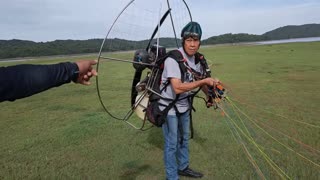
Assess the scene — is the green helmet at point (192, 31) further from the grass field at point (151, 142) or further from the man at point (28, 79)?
the man at point (28, 79)

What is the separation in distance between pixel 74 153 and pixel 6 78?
501 centimetres

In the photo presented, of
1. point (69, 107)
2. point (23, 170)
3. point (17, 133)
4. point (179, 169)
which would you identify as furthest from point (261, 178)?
point (69, 107)

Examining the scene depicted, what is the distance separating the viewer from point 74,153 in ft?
20.9

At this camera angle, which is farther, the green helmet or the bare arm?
the green helmet

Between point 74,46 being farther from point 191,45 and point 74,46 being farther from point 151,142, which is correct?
point 191,45

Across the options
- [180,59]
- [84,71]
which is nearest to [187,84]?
[180,59]

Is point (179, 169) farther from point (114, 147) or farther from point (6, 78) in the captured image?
point (6, 78)

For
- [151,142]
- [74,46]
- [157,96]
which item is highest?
[157,96]

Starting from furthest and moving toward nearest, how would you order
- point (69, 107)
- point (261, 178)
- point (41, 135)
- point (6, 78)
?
point (69, 107) < point (41, 135) < point (261, 178) < point (6, 78)

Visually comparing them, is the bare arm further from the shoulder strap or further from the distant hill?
the distant hill

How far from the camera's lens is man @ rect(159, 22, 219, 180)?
393cm

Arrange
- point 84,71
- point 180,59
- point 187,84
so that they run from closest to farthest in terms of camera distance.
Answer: point 84,71
point 187,84
point 180,59

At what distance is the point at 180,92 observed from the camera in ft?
12.9

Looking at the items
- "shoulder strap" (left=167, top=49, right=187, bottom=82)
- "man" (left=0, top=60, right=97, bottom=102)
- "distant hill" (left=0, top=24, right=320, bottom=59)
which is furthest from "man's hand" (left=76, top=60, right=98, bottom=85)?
"shoulder strap" (left=167, top=49, right=187, bottom=82)
